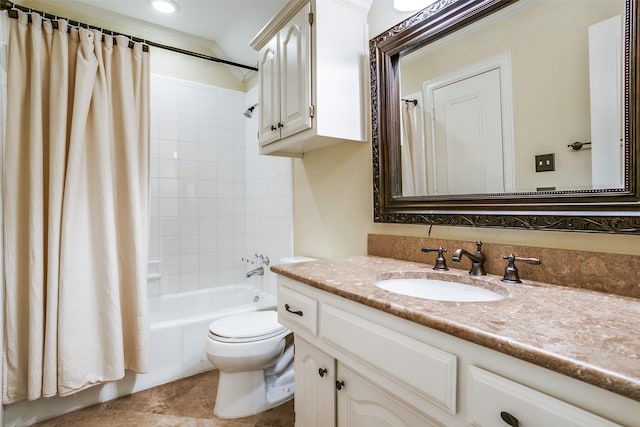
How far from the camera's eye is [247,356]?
164 cm

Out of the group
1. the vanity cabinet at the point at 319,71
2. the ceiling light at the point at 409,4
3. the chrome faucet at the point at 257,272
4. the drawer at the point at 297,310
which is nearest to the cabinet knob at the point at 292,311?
the drawer at the point at 297,310

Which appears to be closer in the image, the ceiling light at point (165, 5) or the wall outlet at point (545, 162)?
the wall outlet at point (545, 162)

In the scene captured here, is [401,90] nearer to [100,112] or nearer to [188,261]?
[100,112]

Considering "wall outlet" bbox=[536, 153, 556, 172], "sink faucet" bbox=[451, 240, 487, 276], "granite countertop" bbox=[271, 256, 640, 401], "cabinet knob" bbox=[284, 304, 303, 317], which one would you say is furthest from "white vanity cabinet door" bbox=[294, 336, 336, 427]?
"wall outlet" bbox=[536, 153, 556, 172]

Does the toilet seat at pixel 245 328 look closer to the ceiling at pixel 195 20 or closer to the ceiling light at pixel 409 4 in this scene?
the ceiling light at pixel 409 4

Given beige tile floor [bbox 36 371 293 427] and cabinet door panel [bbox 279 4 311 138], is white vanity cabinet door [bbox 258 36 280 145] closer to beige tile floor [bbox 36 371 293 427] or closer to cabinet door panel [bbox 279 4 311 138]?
cabinet door panel [bbox 279 4 311 138]

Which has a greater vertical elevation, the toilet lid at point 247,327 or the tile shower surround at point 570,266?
the tile shower surround at point 570,266

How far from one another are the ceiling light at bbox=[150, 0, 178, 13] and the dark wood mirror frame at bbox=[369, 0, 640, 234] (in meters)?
1.54

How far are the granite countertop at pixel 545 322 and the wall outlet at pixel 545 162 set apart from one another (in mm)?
352

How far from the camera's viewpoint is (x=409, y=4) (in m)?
1.34

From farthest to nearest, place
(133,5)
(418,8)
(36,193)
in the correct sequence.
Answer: (133,5)
(36,193)
(418,8)

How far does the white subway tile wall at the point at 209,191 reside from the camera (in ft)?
8.32

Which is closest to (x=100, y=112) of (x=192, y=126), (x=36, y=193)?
(x=36, y=193)

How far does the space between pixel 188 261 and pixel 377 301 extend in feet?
7.44
